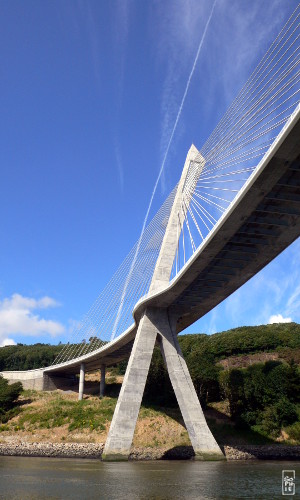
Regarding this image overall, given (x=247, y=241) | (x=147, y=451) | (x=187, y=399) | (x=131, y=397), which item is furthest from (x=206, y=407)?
(x=247, y=241)

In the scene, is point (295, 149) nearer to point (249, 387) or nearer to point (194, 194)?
point (194, 194)

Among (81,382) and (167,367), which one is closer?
(167,367)

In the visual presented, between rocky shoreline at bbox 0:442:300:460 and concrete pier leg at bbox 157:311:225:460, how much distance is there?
2.33m

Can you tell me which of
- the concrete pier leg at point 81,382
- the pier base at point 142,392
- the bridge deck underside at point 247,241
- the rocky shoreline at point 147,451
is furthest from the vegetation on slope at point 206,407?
the bridge deck underside at point 247,241

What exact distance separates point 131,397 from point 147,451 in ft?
14.2

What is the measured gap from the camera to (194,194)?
28453 mm

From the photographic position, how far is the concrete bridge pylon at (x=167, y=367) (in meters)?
26.1

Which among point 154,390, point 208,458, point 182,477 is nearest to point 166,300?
point 208,458

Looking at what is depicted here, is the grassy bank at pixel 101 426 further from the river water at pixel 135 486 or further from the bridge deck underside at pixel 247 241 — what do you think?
the river water at pixel 135 486

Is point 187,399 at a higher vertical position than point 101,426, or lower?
higher

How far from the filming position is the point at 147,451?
2834cm

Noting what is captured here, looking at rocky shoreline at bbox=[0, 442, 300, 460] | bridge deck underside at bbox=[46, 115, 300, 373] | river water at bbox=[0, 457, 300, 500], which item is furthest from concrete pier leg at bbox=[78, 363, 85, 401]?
river water at bbox=[0, 457, 300, 500]

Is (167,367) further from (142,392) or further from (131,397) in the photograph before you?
(131,397)

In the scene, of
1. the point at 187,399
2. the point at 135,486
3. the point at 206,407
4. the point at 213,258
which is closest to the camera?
the point at 135,486
